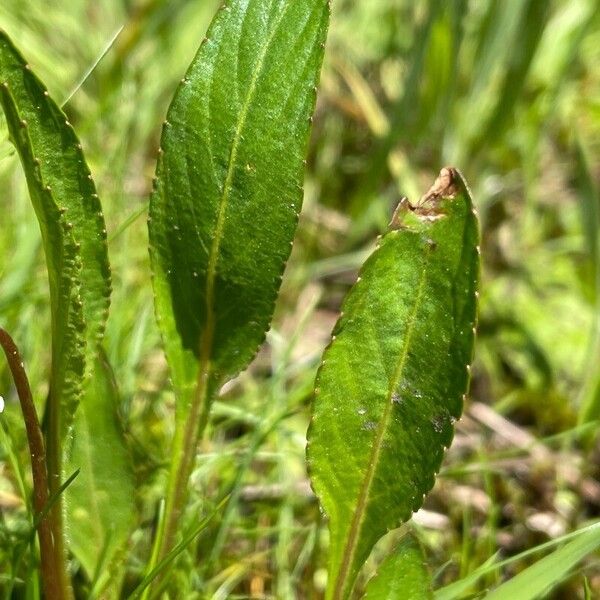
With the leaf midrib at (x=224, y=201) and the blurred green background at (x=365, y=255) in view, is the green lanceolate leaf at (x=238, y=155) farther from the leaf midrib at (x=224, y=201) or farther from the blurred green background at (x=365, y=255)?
the blurred green background at (x=365, y=255)

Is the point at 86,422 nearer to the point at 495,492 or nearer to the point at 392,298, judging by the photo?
the point at 392,298

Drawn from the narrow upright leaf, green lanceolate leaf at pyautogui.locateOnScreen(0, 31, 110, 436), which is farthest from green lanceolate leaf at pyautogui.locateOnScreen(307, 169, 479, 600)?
green lanceolate leaf at pyautogui.locateOnScreen(0, 31, 110, 436)

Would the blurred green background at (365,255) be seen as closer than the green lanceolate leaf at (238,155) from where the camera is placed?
No

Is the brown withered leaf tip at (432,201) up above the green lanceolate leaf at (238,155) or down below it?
below

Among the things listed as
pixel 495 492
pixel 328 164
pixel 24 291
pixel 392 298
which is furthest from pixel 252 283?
pixel 328 164

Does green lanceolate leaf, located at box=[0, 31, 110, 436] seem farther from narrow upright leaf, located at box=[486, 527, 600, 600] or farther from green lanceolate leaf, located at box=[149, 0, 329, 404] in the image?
narrow upright leaf, located at box=[486, 527, 600, 600]

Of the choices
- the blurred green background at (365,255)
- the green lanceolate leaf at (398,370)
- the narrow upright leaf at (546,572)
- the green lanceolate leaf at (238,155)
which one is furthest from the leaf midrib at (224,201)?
the narrow upright leaf at (546,572)

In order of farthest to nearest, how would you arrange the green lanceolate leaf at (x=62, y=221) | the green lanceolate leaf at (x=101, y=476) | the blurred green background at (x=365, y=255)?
the blurred green background at (x=365, y=255), the green lanceolate leaf at (x=101, y=476), the green lanceolate leaf at (x=62, y=221)
